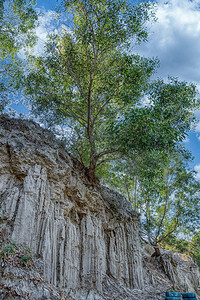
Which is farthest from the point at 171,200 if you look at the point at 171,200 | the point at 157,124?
the point at 157,124

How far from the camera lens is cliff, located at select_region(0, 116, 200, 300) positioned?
7164 millimetres

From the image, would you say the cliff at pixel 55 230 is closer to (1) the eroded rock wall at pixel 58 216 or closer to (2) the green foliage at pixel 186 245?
(1) the eroded rock wall at pixel 58 216

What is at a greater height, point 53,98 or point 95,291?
point 53,98

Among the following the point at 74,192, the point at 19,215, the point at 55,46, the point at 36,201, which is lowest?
the point at 19,215

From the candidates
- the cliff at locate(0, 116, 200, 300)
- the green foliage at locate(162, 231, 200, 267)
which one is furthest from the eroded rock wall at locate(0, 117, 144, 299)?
the green foliage at locate(162, 231, 200, 267)

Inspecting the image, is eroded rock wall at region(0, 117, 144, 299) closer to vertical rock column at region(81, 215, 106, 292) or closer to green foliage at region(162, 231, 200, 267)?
vertical rock column at region(81, 215, 106, 292)

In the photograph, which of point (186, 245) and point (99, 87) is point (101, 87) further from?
point (186, 245)

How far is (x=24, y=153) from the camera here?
9.95 metres

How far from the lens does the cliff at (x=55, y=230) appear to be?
7164 mm

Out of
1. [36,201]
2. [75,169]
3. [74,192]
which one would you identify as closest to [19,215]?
[36,201]

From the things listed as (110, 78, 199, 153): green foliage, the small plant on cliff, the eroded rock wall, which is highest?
(110, 78, 199, 153): green foliage

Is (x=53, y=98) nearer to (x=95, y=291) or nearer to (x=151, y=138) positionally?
(x=151, y=138)

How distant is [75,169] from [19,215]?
480cm

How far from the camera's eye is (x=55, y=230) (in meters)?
9.59
